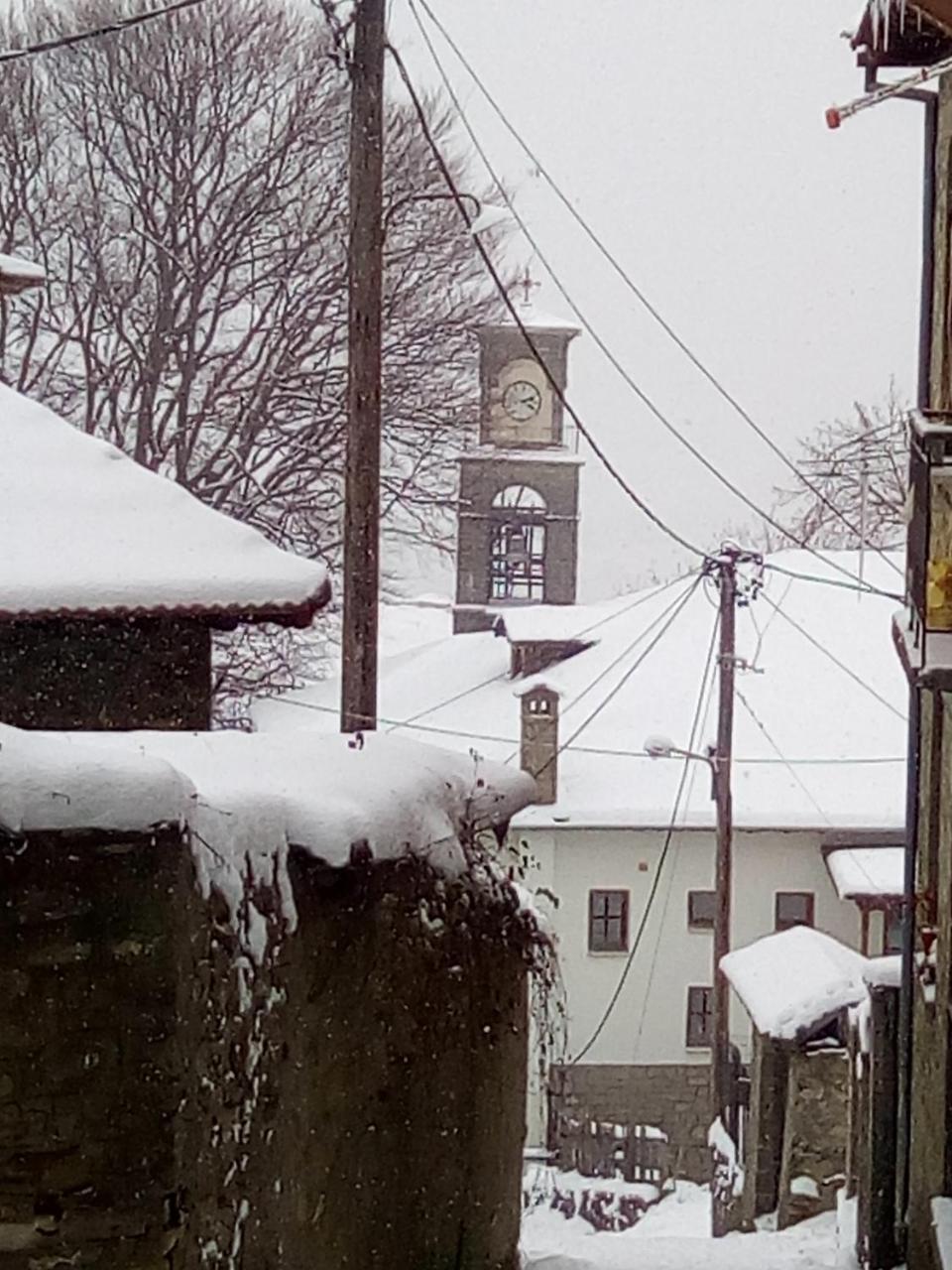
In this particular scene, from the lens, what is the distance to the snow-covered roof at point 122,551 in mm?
6156

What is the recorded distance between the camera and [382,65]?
21.4 feet

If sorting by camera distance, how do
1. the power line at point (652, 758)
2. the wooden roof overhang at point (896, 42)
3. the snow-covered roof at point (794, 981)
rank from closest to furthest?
the wooden roof overhang at point (896, 42)
the snow-covered roof at point (794, 981)
the power line at point (652, 758)

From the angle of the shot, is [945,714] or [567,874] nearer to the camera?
[945,714]

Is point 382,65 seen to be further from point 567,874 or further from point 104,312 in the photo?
point 567,874

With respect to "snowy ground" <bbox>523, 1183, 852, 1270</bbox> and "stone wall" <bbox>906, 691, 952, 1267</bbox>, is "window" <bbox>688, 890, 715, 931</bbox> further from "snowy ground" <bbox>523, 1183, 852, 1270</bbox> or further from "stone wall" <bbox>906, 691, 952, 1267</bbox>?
"stone wall" <bbox>906, 691, 952, 1267</bbox>

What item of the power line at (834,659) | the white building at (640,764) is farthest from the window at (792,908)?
the power line at (834,659)

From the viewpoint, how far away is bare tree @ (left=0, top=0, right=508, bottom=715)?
38.5 feet

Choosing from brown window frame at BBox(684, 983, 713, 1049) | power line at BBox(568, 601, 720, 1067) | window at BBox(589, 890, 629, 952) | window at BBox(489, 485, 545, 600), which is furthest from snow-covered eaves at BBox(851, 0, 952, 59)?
window at BBox(489, 485, 545, 600)

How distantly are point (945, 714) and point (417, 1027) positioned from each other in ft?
7.23

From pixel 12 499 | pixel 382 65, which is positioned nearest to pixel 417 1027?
pixel 12 499

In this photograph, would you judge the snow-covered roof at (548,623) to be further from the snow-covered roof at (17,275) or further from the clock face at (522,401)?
the snow-covered roof at (17,275)

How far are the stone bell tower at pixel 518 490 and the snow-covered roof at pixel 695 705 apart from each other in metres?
0.47

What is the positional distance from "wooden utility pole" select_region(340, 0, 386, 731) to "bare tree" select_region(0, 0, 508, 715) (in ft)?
17.0

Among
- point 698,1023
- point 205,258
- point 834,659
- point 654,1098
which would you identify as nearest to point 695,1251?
point 205,258
